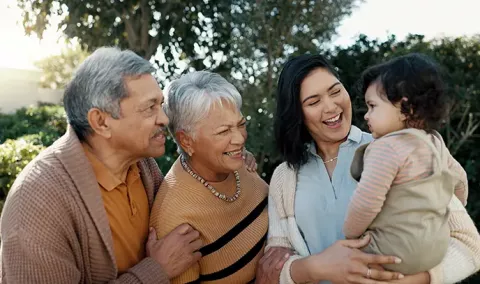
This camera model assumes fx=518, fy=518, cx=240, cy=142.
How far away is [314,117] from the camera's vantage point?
8.42 feet

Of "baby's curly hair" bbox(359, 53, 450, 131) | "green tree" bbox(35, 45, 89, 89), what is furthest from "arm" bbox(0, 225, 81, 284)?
"green tree" bbox(35, 45, 89, 89)

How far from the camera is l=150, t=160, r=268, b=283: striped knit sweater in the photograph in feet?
8.38

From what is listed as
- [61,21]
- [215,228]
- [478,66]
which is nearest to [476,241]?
[215,228]

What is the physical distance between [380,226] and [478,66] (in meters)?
3.80

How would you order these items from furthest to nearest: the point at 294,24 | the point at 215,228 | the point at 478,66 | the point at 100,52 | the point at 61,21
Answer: the point at 61,21, the point at 294,24, the point at 478,66, the point at 215,228, the point at 100,52

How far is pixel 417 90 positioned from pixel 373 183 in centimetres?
41

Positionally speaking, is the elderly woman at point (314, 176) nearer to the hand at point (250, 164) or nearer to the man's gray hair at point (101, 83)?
the hand at point (250, 164)

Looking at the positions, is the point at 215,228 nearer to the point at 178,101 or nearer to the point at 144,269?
the point at 144,269

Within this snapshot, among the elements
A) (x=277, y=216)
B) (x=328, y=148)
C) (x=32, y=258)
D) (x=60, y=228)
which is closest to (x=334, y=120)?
(x=328, y=148)

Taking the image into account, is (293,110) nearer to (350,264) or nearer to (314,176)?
(314,176)

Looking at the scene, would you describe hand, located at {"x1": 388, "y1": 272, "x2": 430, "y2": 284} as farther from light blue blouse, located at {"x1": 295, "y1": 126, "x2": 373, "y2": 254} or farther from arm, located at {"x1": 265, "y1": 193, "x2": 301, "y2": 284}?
arm, located at {"x1": 265, "y1": 193, "x2": 301, "y2": 284}

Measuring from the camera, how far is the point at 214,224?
2605mm

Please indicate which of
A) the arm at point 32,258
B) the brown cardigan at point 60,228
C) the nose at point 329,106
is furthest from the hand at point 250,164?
the arm at point 32,258

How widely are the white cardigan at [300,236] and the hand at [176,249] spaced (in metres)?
0.42
